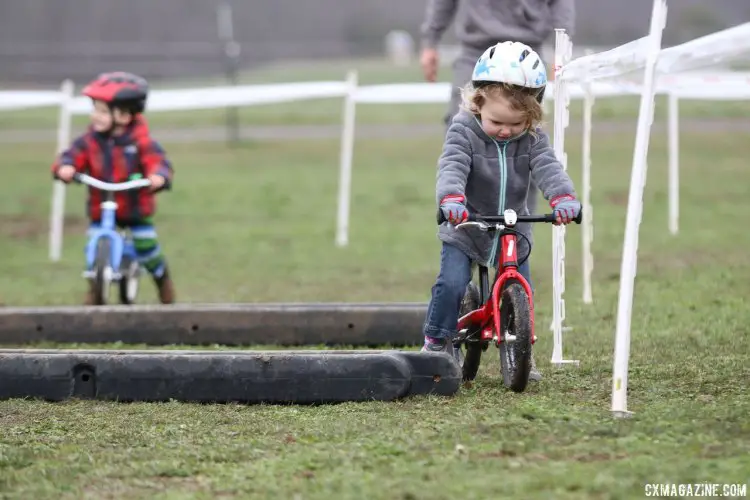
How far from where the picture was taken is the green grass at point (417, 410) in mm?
4480

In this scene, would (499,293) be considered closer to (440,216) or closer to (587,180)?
(440,216)

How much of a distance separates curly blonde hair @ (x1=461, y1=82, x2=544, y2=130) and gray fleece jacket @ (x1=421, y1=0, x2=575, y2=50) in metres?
2.19

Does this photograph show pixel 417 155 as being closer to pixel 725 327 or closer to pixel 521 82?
pixel 725 327

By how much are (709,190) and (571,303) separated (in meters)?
8.90

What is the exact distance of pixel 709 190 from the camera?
17.5m

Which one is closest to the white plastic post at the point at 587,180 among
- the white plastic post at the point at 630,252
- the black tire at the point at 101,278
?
the white plastic post at the point at 630,252

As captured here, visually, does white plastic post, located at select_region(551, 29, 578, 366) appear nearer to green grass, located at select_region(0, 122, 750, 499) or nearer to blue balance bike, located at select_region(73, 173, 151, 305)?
green grass, located at select_region(0, 122, 750, 499)

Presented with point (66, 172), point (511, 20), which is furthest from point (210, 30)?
point (511, 20)

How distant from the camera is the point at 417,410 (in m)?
5.71

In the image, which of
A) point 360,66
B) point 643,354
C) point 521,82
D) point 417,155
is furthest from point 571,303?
point 360,66

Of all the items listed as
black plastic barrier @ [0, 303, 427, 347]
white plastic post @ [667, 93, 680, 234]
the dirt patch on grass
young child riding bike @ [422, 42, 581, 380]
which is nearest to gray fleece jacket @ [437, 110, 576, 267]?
young child riding bike @ [422, 42, 581, 380]

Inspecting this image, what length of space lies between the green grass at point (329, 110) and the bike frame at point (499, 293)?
22921mm

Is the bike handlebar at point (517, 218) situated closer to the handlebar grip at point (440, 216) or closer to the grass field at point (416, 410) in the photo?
the handlebar grip at point (440, 216)

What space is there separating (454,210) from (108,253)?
416 centimetres
